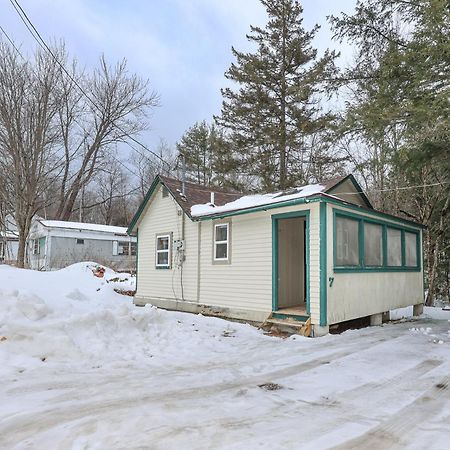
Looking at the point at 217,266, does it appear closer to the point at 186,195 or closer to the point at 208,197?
the point at 186,195

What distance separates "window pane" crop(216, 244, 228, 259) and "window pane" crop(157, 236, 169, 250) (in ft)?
8.49

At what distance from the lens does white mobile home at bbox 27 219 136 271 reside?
25203mm

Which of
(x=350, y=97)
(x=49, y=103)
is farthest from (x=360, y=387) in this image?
(x=49, y=103)

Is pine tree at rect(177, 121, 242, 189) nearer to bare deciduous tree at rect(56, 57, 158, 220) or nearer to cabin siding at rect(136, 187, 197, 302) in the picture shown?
bare deciduous tree at rect(56, 57, 158, 220)

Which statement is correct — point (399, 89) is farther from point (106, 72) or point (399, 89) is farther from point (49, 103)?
point (106, 72)

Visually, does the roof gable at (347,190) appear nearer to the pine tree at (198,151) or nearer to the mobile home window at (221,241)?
the mobile home window at (221,241)

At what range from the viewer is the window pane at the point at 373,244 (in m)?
9.48

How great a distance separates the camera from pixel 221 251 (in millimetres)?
10555

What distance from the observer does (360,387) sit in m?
4.71

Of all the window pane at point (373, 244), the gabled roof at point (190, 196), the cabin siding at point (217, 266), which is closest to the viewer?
the cabin siding at point (217, 266)

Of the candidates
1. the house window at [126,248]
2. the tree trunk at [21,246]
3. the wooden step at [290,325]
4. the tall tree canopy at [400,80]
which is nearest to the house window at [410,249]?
the tall tree canopy at [400,80]

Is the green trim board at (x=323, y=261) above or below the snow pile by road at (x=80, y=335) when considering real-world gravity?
above

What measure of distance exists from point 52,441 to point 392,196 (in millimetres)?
16795

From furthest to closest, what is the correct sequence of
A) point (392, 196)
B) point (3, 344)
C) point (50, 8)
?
point (392, 196), point (50, 8), point (3, 344)
